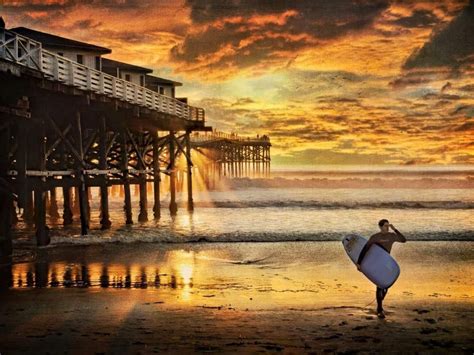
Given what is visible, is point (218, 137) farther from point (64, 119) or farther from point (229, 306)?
point (229, 306)

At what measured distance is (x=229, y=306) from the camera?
9547mm

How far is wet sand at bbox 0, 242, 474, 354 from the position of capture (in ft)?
24.4

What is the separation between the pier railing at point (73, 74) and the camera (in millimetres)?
14445

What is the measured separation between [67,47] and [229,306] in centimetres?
1827

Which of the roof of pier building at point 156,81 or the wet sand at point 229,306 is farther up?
the roof of pier building at point 156,81

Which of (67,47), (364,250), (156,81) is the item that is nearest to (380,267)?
(364,250)

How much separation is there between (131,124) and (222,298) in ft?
64.7

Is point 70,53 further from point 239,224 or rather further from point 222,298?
point 222,298

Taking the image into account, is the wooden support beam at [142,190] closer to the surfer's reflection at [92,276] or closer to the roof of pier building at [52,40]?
the roof of pier building at [52,40]

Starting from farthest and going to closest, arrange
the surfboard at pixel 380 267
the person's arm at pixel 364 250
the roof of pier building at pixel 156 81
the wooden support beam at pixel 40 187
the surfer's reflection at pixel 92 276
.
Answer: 1. the roof of pier building at pixel 156 81
2. the wooden support beam at pixel 40 187
3. the surfer's reflection at pixel 92 276
4. the person's arm at pixel 364 250
5. the surfboard at pixel 380 267

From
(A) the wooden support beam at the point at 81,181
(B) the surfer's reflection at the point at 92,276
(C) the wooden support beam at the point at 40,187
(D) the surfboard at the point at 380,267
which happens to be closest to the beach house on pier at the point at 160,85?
(A) the wooden support beam at the point at 81,181

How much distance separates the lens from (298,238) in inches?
842

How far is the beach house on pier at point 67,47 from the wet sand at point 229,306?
1175 centimetres

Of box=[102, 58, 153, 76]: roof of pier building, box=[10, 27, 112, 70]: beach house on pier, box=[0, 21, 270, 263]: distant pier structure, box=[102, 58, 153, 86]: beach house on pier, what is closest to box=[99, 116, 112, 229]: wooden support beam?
box=[0, 21, 270, 263]: distant pier structure
